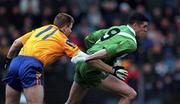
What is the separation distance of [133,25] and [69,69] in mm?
4937

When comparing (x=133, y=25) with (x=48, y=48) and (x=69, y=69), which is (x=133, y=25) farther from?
(x=69, y=69)

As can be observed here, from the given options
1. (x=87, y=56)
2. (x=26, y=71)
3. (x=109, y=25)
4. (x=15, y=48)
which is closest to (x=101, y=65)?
(x=87, y=56)

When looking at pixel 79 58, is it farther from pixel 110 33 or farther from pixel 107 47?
pixel 110 33

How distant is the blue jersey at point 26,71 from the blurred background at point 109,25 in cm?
438

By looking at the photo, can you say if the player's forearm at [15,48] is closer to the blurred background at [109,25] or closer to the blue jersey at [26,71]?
the blue jersey at [26,71]

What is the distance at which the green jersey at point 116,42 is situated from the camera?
474 inches

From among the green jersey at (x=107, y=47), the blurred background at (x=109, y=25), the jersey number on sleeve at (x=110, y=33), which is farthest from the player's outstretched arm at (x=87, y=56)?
the blurred background at (x=109, y=25)

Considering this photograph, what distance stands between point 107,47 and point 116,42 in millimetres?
184

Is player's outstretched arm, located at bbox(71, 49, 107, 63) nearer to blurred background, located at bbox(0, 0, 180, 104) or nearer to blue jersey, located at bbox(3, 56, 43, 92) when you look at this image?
blue jersey, located at bbox(3, 56, 43, 92)

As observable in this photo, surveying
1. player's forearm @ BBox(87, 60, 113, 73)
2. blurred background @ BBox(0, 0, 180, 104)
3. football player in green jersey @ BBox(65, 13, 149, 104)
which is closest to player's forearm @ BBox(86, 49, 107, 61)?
football player in green jersey @ BBox(65, 13, 149, 104)

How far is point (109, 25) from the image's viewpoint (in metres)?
19.8

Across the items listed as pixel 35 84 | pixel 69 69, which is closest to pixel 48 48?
pixel 35 84

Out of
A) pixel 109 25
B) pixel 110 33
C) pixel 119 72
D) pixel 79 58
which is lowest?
pixel 119 72

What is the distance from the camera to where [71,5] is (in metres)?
20.7
